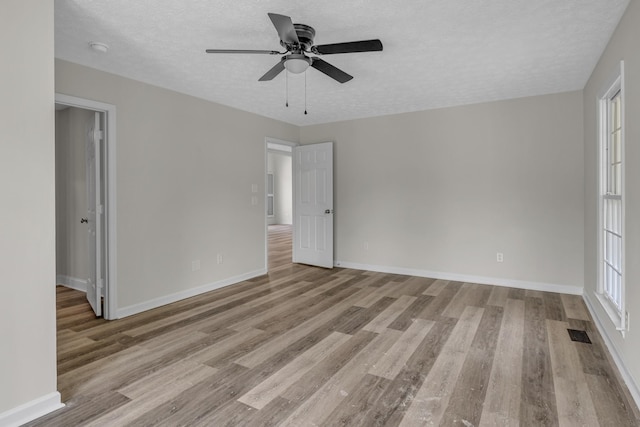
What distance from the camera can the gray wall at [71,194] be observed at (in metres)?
4.70

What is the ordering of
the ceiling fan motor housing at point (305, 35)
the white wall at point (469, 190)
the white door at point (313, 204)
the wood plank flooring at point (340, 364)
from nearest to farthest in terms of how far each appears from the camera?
the wood plank flooring at point (340, 364) → the ceiling fan motor housing at point (305, 35) → the white wall at point (469, 190) → the white door at point (313, 204)

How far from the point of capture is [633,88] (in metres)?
2.29

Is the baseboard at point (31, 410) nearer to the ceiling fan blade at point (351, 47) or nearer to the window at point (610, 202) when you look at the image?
the ceiling fan blade at point (351, 47)

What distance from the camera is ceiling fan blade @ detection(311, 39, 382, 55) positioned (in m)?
2.40

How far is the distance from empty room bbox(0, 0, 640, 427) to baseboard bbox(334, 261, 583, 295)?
24 mm

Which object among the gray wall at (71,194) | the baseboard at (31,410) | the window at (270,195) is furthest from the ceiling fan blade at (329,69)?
the window at (270,195)

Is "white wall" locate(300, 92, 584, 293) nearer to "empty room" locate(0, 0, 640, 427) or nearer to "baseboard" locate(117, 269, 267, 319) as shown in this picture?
"empty room" locate(0, 0, 640, 427)

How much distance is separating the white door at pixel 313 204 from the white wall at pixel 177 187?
1.00 meters

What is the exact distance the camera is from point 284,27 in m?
2.24

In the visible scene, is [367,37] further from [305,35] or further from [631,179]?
[631,179]

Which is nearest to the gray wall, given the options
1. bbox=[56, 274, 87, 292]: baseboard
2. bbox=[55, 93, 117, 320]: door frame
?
bbox=[56, 274, 87, 292]: baseboard

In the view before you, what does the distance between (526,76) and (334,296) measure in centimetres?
321

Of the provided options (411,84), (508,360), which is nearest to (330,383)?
(508,360)

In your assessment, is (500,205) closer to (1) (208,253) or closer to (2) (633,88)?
(2) (633,88)
